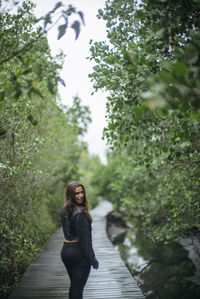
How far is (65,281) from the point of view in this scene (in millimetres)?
5453

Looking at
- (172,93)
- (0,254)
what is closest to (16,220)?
(0,254)

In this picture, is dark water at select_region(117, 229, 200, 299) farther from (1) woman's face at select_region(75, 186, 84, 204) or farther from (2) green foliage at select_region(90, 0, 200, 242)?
(1) woman's face at select_region(75, 186, 84, 204)

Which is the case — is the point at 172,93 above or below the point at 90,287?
above

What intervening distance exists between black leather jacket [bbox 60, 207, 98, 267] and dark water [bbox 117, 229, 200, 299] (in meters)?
3.55

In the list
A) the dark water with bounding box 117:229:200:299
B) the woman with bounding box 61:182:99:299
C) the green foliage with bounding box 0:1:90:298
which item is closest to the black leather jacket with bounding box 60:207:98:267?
the woman with bounding box 61:182:99:299

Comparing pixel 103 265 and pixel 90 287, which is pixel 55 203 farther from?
pixel 90 287

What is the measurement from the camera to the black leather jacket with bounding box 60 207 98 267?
10.3 ft

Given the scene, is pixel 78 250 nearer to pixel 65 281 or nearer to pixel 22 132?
pixel 65 281

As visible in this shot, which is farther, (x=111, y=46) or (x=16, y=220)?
(x=16, y=220)

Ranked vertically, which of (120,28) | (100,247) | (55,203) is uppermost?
(120,28)

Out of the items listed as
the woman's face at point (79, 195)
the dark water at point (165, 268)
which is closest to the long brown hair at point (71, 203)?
the woman's face at point (79, 195)

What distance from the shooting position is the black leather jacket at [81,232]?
3.13 meters

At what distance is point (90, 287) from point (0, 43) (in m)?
4.42

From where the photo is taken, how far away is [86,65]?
3.86 meters
